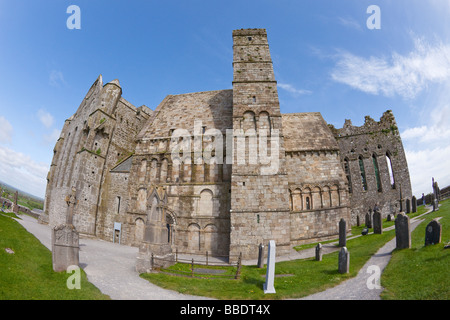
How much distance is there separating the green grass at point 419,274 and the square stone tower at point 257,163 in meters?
8.46

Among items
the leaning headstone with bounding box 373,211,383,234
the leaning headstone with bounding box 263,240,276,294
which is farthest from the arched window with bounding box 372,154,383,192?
the leaning headstone with bounding box 263,240,276,294

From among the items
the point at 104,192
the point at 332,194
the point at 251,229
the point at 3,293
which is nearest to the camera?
the point at 3,293

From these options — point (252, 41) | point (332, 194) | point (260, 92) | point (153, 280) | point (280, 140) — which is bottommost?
point (153, 280)

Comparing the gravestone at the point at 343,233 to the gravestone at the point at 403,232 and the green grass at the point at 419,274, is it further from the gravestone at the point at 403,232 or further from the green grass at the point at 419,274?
the green grass at the point at 419,274

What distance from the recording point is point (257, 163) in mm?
20047

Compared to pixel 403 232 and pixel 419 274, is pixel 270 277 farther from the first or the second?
pixel 403 232

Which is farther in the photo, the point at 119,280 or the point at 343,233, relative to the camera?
the point at 343,233

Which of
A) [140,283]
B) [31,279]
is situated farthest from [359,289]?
[31,279]

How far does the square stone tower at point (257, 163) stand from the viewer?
18.5 metres

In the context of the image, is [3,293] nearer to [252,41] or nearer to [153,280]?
[153,280]

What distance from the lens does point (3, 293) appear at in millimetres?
7496

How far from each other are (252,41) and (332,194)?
59.3 ft

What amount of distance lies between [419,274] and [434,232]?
11.9 ft

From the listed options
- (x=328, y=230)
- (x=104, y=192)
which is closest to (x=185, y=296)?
(x=328, y=230)
